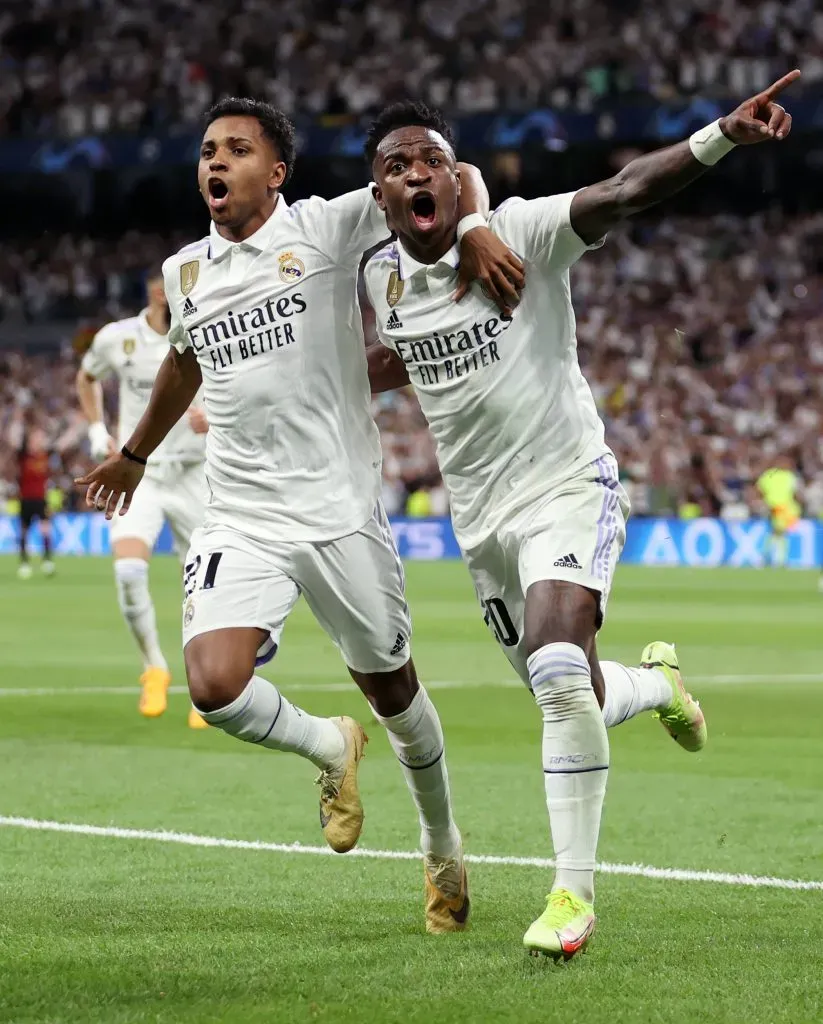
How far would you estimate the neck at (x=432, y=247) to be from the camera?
538 cm

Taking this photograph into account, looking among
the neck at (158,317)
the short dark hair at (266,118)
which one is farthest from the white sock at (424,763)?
the neck at (158,317)

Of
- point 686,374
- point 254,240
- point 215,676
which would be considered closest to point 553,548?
point 215,676

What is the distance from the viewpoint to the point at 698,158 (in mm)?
4836

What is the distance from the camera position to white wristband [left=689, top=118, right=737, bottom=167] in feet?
15.8

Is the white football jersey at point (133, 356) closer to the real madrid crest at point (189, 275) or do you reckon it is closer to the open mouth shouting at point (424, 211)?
the real madrid crest at point (189, 275)

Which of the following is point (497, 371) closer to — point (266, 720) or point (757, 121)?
point (757, 121)

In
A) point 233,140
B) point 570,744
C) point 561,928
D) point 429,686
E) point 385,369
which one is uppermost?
point 233,140

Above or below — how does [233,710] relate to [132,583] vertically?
above

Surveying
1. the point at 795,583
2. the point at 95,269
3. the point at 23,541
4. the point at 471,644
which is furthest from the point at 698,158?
the point at 95,269

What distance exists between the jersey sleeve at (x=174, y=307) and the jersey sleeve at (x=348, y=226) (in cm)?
47

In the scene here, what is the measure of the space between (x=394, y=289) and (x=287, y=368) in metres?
0.44

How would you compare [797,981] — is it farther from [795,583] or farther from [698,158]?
[795,583]

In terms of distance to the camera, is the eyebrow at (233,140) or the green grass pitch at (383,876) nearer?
the green grass pitch at (383,876)

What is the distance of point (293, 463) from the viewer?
567 cm
